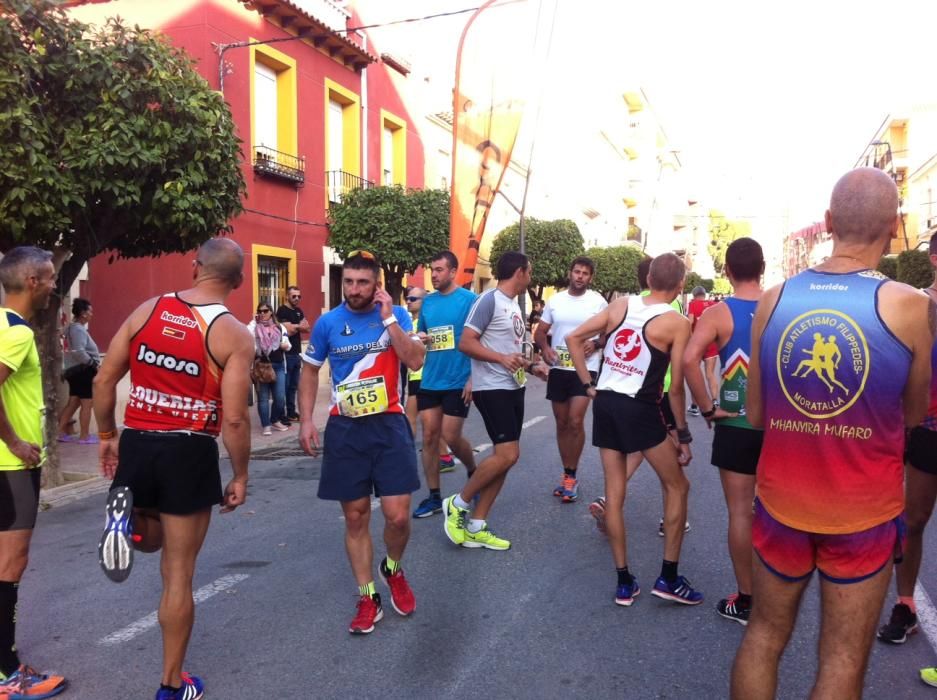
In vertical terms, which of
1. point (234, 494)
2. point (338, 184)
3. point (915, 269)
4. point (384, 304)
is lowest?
point (234, 494)

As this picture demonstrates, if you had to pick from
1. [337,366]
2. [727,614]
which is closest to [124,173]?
[337,366]

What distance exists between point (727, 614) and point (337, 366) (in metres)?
2.33

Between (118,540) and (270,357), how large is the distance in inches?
313

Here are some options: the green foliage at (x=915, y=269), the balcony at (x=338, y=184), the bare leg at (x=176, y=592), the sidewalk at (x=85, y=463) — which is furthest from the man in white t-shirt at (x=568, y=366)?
the green foliage at (x=915, y=269)

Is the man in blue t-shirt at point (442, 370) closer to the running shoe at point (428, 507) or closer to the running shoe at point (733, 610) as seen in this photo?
the running shoe at point (428, 507)

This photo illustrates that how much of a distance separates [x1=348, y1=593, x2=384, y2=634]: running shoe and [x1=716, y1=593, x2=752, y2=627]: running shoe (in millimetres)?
1729

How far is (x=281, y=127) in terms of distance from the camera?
53.9 feet

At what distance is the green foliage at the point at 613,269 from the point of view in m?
35.4

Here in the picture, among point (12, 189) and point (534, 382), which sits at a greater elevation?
point (12, 189)

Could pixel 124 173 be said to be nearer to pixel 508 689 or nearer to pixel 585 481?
pixel 585 481

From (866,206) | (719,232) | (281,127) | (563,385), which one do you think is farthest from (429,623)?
(719,232)

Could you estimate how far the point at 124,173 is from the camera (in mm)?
6969

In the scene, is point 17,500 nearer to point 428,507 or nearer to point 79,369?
point 428,507

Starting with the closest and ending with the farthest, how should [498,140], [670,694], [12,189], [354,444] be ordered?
[670,694]
[354,444]
[12,189]
[498,140]
